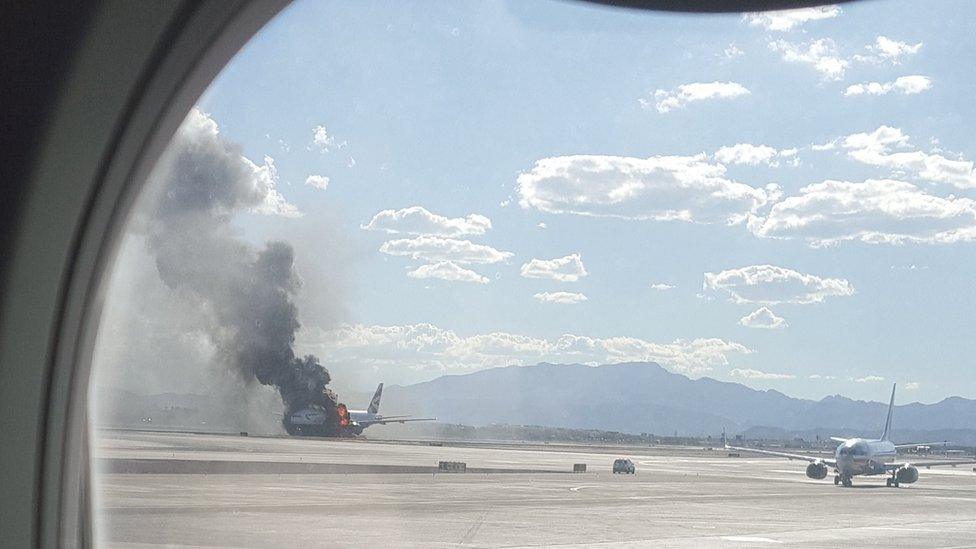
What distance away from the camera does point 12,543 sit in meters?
2.19

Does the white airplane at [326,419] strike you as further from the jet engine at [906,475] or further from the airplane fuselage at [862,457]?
the jet engine at [906,475]

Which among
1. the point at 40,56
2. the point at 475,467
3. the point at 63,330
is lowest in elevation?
the point at 475,467

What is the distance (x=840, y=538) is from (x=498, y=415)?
168 inches

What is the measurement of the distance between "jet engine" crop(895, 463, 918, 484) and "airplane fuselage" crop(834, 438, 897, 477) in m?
1.43

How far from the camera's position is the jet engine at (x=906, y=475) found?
20.3m

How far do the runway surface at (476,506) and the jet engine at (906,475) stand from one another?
0.23 meters

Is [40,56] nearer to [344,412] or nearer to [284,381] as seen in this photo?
[284,381]

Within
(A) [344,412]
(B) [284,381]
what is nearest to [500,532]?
(B) [284,381]

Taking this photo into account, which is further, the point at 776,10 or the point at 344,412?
the point at 344,412

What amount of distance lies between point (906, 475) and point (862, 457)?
2.36m

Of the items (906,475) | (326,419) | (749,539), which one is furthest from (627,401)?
(326,419)

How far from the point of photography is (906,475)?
20859mm

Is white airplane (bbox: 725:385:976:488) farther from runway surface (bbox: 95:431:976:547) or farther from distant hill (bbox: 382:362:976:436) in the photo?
distant hill (bbox: 382:362:976:436)

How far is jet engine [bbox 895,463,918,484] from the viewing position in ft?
66.7
